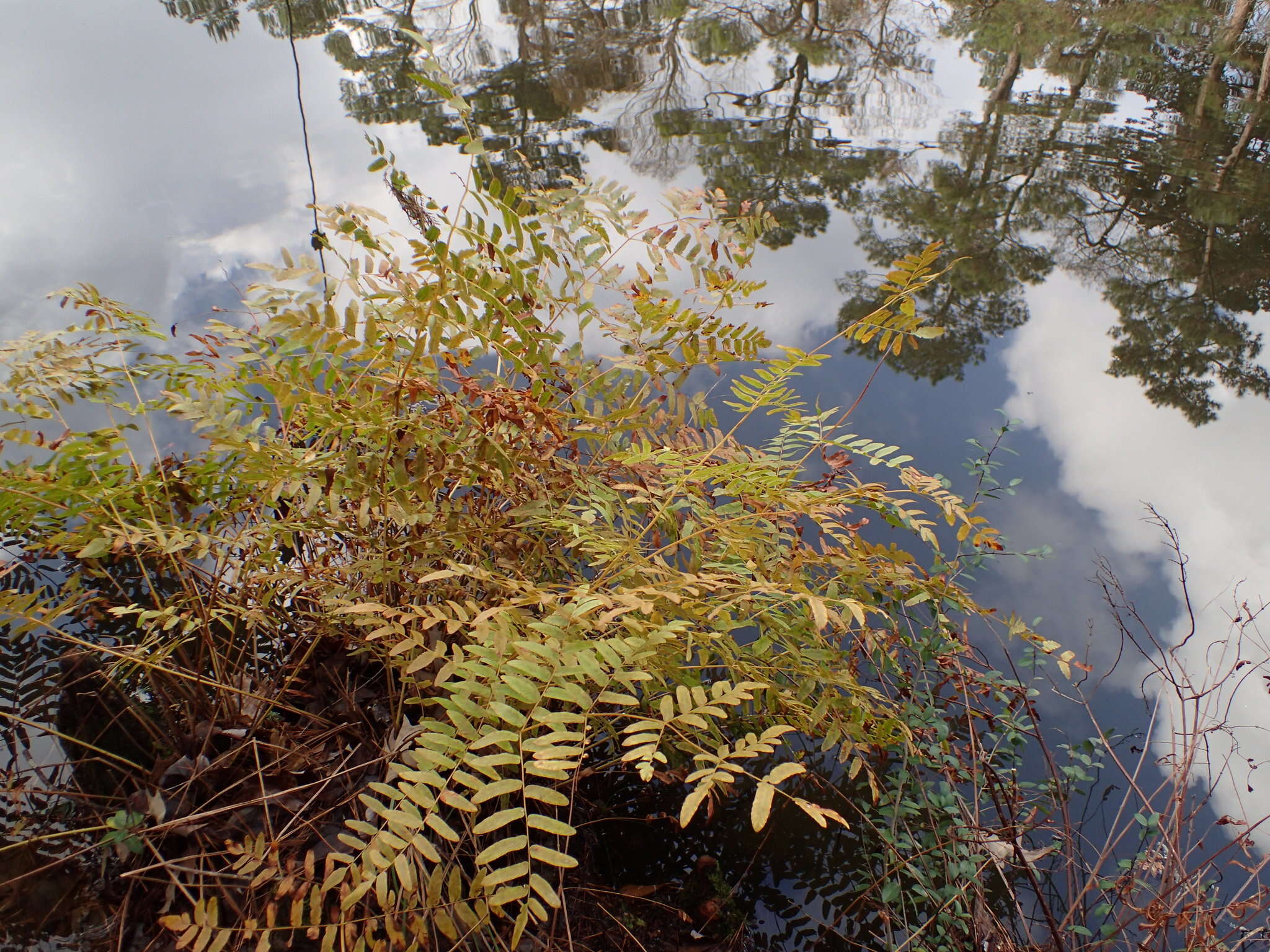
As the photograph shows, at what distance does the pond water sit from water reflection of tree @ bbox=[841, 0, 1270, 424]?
0.7 inches

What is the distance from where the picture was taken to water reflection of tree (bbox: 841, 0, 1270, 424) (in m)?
2.65

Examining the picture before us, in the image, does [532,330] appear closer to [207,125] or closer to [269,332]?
[269,332]

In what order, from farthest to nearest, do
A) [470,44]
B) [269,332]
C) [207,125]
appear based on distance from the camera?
[470,44] → [207,125] → [269,332]

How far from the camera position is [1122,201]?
3422mm

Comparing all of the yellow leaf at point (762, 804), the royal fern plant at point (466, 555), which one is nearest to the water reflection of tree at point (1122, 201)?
the royal fern plant at point (466, 555)

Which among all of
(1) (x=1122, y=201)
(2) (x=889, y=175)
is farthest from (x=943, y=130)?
(1) (x=1122, y=201)

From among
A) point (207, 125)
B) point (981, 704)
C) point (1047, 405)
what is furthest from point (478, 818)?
point (207, 125)

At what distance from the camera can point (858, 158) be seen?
376cm

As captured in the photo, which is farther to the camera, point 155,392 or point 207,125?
point 207,125

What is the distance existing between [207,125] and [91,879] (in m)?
3.20

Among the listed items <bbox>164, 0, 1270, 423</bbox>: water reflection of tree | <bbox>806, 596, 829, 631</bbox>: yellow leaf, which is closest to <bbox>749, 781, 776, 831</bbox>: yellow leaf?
<bbox>806, 596, 829, 631</bbox>: yellow leaf

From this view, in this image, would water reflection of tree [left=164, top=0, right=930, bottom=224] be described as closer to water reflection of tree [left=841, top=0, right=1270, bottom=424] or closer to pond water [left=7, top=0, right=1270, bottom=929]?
pond water [left=7, top=0, right=1270, bottom=929]

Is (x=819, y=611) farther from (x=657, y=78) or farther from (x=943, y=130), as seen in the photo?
(x=657, y=78)

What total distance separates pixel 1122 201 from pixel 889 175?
1.00 meters
